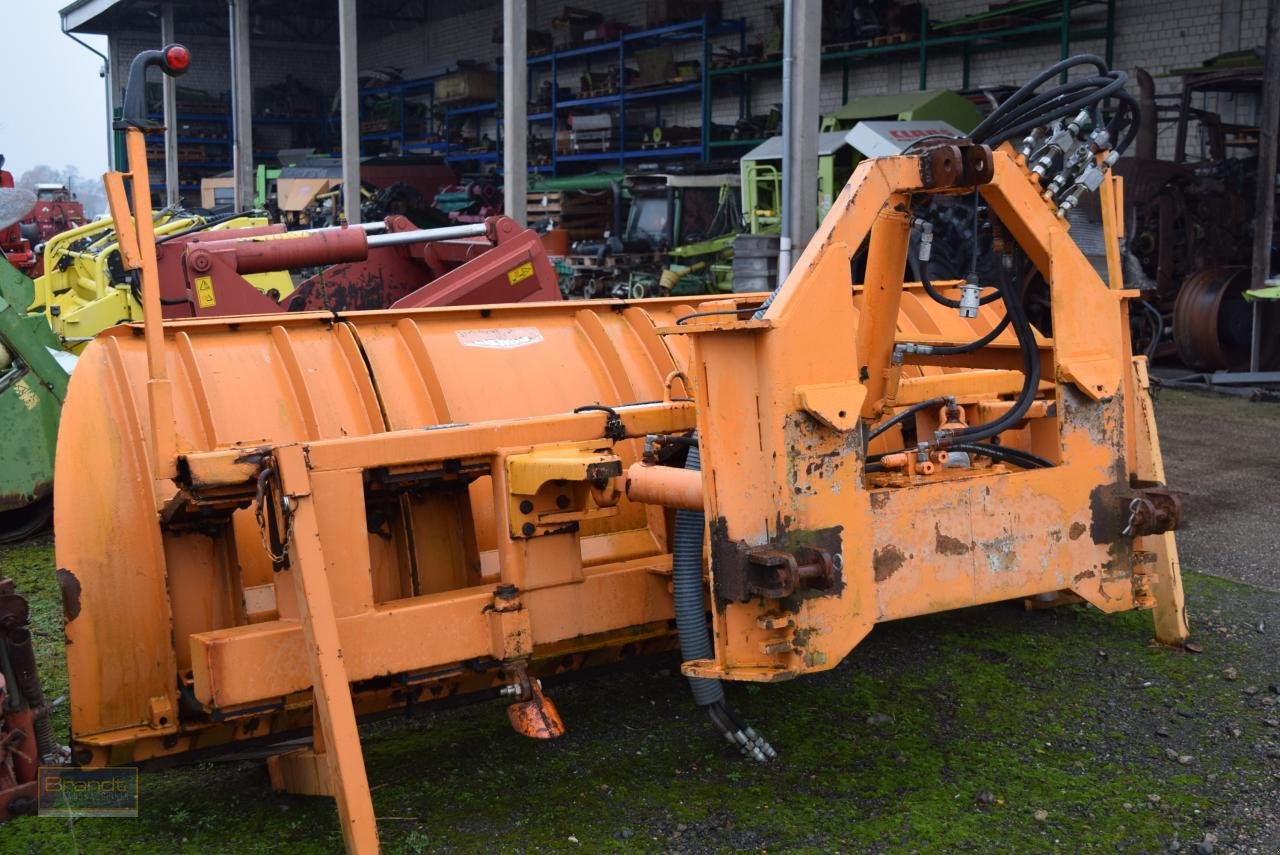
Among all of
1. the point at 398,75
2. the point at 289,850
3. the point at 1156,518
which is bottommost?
the point at 289,850

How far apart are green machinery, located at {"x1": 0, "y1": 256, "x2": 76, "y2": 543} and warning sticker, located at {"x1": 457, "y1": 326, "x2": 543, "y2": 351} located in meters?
3.08

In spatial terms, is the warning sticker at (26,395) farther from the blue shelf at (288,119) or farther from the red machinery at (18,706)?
the blue shelf at (288,119)

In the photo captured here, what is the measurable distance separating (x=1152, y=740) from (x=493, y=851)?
79.0 inches

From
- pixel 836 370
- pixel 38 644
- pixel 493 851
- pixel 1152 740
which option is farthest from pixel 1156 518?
pixel 38 644

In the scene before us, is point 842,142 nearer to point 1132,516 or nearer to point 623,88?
point 623,88

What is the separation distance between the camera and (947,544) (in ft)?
10.5

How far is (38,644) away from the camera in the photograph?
4891 millimetres

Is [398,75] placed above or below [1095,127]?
above

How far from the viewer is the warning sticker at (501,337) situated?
13.4ft

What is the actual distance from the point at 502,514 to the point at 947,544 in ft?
3.74

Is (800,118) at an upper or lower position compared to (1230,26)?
lower

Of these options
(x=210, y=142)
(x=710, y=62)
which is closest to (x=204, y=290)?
(x=710, y=62)

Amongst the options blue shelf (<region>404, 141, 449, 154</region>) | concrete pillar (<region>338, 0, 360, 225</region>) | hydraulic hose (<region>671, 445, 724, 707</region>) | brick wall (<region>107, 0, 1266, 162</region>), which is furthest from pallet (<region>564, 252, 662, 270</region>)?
hydraulic hose (<region>671, 445, 724, 707</region>)

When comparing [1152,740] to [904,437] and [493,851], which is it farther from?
[493,851]
